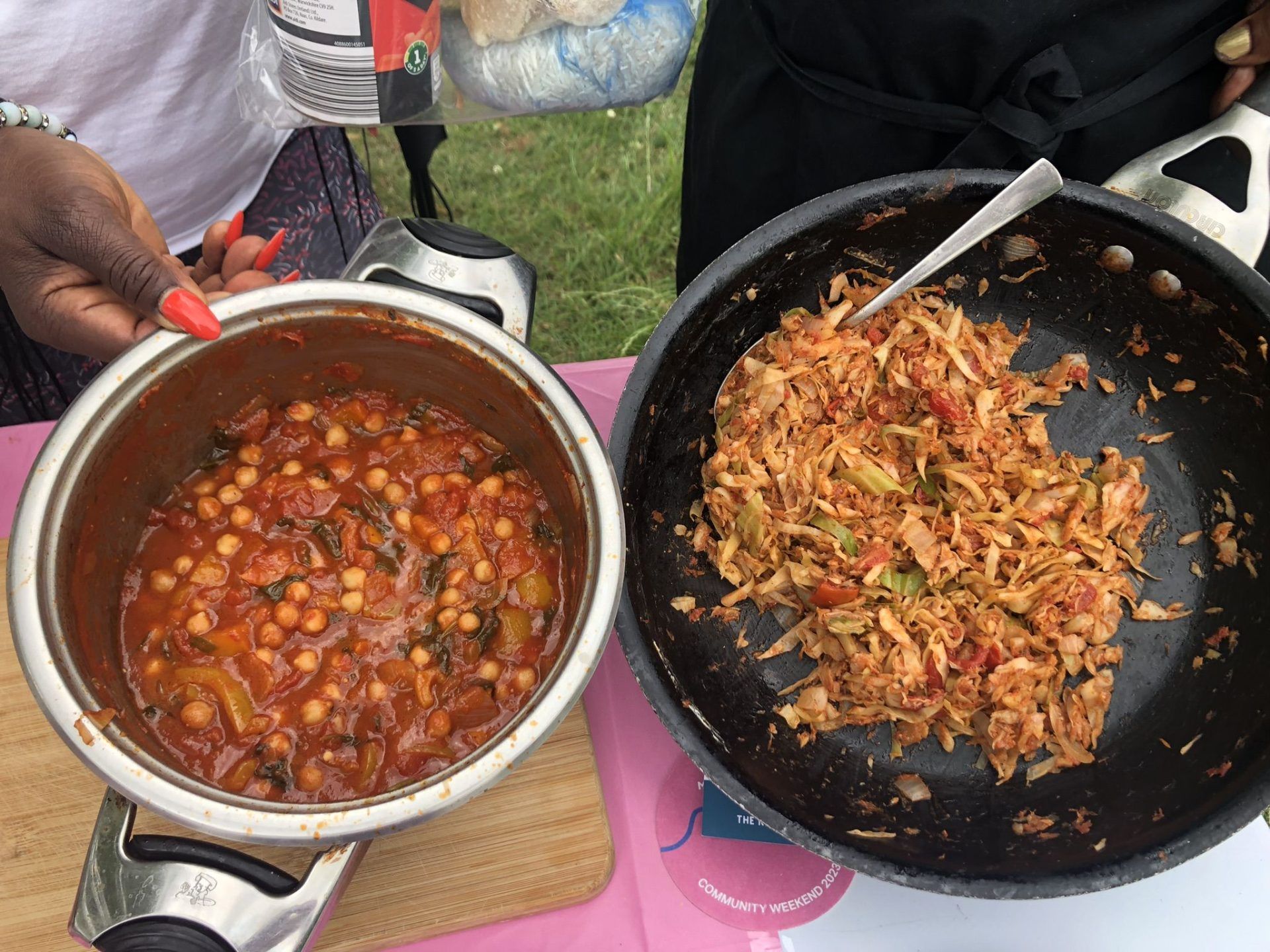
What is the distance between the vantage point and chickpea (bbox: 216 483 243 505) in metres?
1.76

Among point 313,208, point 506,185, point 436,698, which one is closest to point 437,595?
point 436,698

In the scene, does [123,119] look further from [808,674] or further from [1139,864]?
[1139,864]

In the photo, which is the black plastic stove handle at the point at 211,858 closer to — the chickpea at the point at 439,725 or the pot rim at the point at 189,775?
the pot rim at the point at 189,775

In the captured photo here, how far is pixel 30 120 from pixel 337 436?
1134mm

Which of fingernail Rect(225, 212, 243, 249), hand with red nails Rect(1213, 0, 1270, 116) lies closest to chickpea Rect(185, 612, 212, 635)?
fingernail Rect(225, 212, 243, 249)

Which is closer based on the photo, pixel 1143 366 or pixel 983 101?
pixel 983 101

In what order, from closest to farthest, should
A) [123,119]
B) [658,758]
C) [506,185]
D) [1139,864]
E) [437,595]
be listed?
[1139,864] → [437,595] → [658,758] → [123,119] → [506,185]

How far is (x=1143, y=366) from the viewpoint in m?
2.06

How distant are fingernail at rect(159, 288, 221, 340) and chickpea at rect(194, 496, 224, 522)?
44 centimetres

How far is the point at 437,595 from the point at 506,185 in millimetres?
3110

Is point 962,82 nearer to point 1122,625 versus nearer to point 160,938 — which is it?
point 1122,625

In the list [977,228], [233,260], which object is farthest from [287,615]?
[977,228]

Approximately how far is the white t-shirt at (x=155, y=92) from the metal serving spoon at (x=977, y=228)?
1759 mm

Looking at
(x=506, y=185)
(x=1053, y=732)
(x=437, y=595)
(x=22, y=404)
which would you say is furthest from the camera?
(x=506, y=185)
